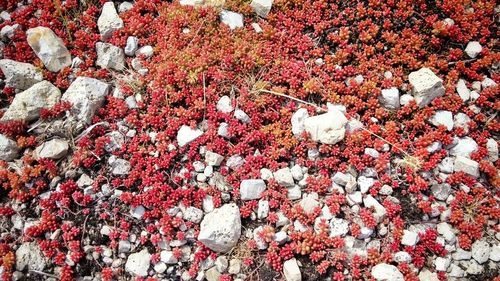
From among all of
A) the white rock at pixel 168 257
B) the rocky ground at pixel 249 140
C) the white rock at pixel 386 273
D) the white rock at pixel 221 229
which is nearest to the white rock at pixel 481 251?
the rocky ground at pixel 249 140

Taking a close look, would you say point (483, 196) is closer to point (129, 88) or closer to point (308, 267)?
point (308, 267)

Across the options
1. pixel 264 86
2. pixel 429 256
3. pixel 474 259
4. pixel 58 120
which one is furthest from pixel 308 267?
pixel 58 120

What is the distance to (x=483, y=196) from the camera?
6020mm

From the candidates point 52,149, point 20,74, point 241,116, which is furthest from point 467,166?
point 20,74

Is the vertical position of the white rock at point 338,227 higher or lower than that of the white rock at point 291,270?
higher

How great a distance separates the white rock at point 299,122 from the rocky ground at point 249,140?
0.08 feet

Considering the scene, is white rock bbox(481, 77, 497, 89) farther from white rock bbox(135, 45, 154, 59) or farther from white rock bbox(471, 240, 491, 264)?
white rock bbox(135, 45, 154, 59)

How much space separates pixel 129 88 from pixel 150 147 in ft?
3.68

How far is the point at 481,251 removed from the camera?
5672 millimetres

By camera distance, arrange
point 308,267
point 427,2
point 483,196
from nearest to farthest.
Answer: point 308,267 → point 483,196 → point 427,2

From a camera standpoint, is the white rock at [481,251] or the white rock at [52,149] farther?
the white rock at [52,149]

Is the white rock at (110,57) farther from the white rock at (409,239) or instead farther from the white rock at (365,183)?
the white rock at (409,239)

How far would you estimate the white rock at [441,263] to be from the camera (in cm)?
557

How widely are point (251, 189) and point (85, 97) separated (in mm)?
3043
